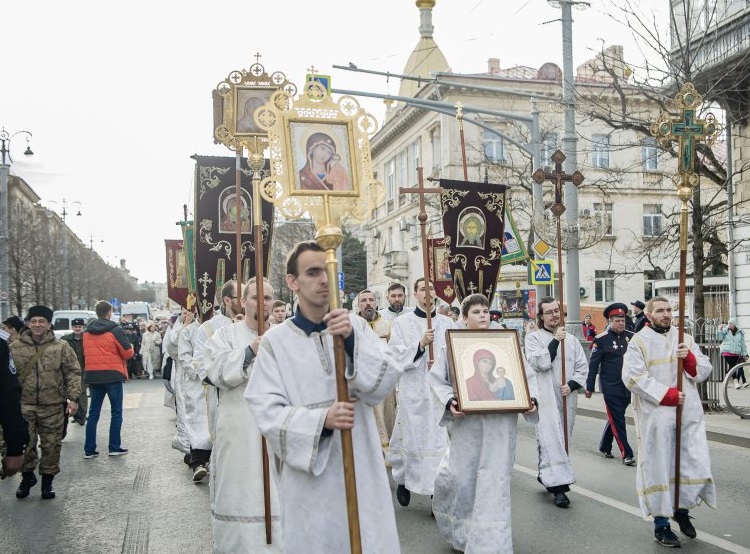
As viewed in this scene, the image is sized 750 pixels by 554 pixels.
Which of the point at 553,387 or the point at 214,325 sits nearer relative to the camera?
the point at 214,325

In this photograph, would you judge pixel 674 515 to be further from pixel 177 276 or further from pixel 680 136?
pixel 177 276

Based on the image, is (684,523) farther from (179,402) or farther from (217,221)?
(179,402)

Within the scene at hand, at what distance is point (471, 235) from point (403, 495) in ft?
12.2

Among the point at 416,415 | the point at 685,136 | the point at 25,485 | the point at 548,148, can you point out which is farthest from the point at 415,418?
the point at 548,148

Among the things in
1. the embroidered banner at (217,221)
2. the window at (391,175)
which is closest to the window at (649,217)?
the window at (391,175)

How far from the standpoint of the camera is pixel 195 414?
374 inches

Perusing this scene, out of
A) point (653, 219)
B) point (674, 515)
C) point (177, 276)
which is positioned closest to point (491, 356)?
point (674, 515)

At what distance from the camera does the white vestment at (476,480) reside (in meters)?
5.90

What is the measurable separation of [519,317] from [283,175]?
2791cm

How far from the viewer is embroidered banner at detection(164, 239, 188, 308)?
54.7 ft

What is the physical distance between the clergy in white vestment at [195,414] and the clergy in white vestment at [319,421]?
17.3 feet

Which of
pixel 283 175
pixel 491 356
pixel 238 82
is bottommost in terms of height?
pixel 491 356

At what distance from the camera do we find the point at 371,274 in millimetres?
60750

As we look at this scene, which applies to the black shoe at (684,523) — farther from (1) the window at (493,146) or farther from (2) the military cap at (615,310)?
(1) the window at (493,146)
